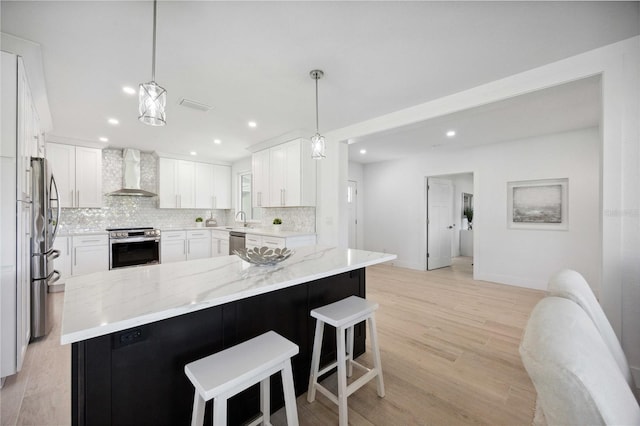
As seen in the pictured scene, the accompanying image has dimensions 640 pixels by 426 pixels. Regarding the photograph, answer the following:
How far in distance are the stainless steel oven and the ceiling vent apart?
2.97 meters

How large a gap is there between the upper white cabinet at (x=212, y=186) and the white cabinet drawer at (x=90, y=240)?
1802mm

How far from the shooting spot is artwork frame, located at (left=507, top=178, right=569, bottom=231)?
161 inches

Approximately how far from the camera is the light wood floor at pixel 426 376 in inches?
63.3

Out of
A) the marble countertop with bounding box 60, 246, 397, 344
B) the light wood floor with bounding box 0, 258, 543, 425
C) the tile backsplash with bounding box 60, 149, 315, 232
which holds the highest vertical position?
the tile backsplash with bounding box 60, 149, 315, 232

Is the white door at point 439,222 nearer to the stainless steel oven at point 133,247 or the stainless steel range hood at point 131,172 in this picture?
the stainless steel oven at point 133,247

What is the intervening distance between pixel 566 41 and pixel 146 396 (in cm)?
340

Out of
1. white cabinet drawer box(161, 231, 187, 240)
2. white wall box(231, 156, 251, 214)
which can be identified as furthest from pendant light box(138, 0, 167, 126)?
white wall box(231, 156, 251, 214)

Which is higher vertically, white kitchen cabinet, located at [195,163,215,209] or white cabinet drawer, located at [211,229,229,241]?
white kitchen cabinet, located at [195,163,215,209]

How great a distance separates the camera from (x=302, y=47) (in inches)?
78.7

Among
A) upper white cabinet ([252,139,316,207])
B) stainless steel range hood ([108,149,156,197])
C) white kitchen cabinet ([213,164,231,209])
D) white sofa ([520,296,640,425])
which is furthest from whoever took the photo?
white kitchen cabinet ([213,164,231,209])

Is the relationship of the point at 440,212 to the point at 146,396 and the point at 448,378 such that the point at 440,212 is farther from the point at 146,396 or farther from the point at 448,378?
the point at 146,396

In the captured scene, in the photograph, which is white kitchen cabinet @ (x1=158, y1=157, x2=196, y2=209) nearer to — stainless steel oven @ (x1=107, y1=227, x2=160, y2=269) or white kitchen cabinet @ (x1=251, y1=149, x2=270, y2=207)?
stainless steel oven @ (x1=107, y1=227, x2=160, y2=269)

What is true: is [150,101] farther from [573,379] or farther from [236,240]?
[236,240]

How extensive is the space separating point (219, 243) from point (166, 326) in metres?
4.46
